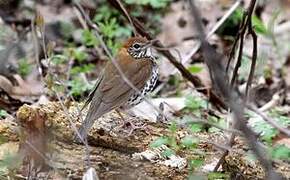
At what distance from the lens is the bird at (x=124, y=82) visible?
4.25 meters

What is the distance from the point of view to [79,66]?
7.48m

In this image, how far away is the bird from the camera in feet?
14.0

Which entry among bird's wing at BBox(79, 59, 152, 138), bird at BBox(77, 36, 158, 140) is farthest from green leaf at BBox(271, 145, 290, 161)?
bird's wing at BBox(79, 59, 152, 138)

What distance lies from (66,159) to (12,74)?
3.10 metres

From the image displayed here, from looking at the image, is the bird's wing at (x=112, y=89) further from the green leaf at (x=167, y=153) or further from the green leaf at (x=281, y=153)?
the green leaf at (x=281, y=153)

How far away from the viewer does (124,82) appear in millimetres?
4527

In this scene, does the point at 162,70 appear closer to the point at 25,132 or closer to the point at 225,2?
the point at 225,2

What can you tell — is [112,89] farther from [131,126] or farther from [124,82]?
[131,126]

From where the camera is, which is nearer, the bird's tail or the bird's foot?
the bird's tail

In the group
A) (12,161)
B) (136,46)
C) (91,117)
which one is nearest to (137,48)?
(136,46)

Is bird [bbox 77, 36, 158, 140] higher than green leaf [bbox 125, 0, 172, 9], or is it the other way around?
green leaf [bbox 125, 0, 172, 9]

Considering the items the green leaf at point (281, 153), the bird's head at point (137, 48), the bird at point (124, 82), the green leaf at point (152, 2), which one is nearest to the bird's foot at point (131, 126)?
the bird at point (124, 82)

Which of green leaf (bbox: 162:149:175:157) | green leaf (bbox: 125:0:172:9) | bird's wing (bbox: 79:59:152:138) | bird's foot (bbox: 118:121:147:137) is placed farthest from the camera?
green leaf (bbox: 125:0:172:9)

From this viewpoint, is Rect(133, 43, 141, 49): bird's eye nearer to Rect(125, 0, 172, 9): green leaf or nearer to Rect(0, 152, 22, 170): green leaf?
Rect(0, 152, 22, 170): green leaf
